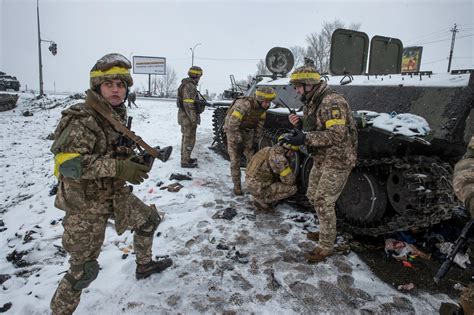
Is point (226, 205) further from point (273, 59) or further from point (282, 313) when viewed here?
point (273, 59)

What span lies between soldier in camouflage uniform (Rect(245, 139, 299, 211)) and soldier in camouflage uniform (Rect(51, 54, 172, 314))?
2.98 metres

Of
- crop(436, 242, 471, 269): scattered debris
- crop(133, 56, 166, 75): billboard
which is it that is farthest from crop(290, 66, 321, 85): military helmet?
crop(133, 56, 166, 75): billboard

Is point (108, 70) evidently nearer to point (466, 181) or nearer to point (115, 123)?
point (115, 123)

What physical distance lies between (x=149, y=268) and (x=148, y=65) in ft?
111

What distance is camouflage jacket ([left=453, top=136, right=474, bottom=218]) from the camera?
1.99 meters

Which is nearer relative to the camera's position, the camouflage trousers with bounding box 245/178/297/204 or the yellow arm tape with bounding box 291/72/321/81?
the yellow arm tape with bounding box 291/72/321/81

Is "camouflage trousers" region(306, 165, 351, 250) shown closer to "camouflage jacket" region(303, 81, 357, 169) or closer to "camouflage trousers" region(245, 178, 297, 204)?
"camouflage jacket" region(303, 81, 357, 169)

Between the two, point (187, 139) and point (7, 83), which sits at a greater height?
point (7, 83)

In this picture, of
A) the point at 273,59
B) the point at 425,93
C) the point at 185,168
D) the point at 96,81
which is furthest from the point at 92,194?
the point at 273,59

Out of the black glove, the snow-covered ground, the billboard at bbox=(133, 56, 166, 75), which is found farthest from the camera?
the billboard at bbox=(133, 56, 166, 75)

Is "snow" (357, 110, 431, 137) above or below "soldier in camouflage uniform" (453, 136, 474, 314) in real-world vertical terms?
above

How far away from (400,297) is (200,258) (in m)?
2.31

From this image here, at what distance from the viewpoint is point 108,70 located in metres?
2.68

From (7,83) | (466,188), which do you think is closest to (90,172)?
(466,188)
